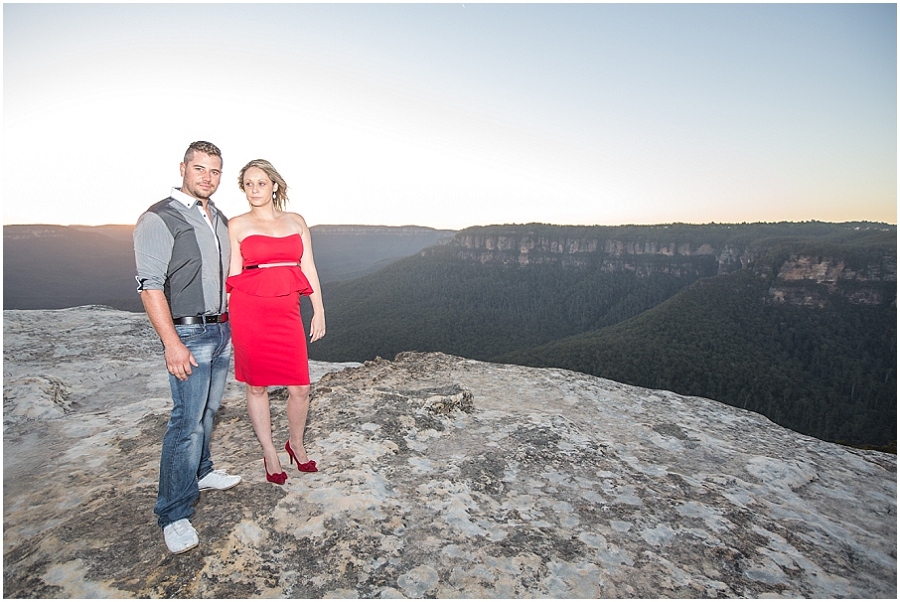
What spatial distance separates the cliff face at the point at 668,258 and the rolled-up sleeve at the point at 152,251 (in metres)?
63.3

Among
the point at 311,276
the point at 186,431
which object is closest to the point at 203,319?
the point at 186,431

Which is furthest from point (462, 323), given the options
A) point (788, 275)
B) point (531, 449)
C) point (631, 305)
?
point (531, 449)

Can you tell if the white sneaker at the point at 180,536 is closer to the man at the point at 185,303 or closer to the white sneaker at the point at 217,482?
the man at the point at 185,303

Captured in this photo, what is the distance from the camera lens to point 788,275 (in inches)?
2110

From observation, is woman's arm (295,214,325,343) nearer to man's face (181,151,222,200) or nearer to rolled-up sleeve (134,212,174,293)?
man's face (181,151,222,200)

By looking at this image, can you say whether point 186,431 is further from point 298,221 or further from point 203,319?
point 298,221

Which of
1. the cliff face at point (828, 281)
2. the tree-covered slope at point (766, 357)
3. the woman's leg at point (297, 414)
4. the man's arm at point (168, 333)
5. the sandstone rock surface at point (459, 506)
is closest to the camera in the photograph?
the sandstone rock surface at point (459, 506)

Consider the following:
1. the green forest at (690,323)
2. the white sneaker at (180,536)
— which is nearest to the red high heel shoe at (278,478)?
the white sneaker at (180,536)

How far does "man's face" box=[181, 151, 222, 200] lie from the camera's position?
2.45 m

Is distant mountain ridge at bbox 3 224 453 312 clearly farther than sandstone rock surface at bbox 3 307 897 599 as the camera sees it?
Yes

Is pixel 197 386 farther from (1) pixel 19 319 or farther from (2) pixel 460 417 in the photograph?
(1) pixel 19 319

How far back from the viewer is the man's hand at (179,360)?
7.54 ft

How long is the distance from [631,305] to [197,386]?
256 ft

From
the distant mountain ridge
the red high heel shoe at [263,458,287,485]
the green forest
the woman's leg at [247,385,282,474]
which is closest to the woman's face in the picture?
the woman's leg at [247,385,282,474]
